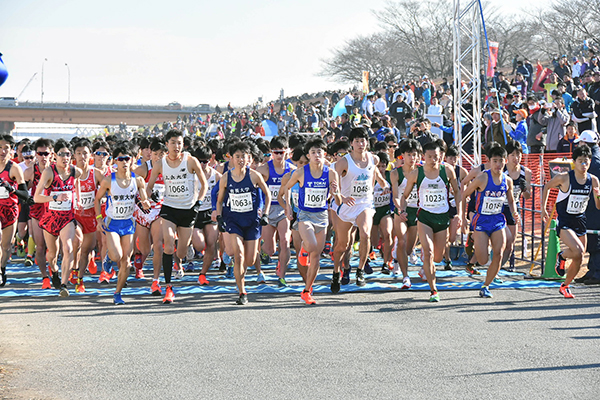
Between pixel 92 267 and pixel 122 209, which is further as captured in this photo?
pixel 92 267

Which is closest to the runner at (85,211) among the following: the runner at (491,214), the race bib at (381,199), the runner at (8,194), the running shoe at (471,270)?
the runner at (8,194)

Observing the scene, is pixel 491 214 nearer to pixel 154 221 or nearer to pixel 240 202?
pixel 240 202

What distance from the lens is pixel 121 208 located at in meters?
9.73

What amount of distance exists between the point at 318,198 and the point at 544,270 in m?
4.16

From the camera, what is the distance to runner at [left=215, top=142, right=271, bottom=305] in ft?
31.5

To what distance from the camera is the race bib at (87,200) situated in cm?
1076

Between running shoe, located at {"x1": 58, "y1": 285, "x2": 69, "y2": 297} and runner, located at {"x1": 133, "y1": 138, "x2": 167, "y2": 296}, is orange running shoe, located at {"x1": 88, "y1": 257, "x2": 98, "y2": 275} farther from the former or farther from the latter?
running shoe, located at {"x1": 58, "y1": 285, "x2": 69, "y2": 297}

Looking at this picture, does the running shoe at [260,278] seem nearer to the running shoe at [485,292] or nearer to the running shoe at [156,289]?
the running shoe at [156,289]

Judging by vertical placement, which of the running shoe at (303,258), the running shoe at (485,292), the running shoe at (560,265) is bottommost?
the running shoe at (485,292)

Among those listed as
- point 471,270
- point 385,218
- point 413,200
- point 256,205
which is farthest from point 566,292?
point 256,205

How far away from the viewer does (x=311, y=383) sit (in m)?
5.99

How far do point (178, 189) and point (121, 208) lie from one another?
784 mm

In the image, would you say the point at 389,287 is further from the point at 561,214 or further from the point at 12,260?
the point at 12,260

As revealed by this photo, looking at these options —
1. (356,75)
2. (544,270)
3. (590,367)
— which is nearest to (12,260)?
(544,270)
